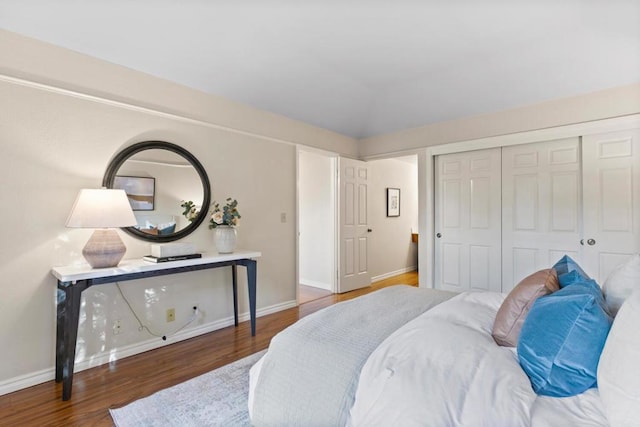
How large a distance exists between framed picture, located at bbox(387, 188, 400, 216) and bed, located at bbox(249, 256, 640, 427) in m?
4.23

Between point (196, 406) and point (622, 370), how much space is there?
79.2 inches

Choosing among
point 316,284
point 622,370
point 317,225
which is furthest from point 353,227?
point 622,370

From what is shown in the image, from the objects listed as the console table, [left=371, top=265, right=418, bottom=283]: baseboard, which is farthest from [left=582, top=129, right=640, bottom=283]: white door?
the console table

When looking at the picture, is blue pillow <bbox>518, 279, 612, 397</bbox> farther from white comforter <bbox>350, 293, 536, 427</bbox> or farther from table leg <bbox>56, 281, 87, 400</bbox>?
table leg <bbox>56, 281, 87, 400</bbox>

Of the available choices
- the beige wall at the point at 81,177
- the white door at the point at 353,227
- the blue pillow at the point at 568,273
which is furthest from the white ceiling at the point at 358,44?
the blue pillow at the point at 568,273

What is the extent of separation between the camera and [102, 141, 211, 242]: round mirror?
9.00ft

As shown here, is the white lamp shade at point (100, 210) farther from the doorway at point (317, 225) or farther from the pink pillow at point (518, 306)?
the doorway at point (317, 225)

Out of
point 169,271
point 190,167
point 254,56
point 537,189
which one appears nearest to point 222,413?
point 169,271

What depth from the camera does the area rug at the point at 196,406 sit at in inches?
71.2

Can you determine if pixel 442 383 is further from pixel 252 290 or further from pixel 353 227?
pixel 353 227

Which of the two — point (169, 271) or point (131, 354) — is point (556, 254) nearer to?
point (169, 271)

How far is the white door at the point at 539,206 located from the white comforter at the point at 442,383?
278 centimetres

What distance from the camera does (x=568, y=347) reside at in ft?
3.59

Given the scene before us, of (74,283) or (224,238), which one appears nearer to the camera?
(74,283)
